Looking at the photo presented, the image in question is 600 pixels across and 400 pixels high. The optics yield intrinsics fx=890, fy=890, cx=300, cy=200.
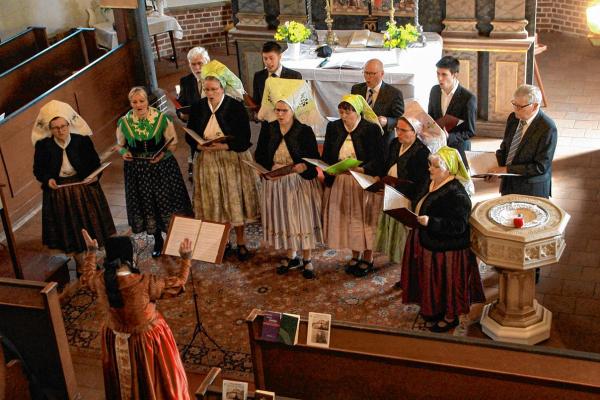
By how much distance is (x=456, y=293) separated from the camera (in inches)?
232

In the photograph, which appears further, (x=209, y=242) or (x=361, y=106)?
(x=361, y=106)

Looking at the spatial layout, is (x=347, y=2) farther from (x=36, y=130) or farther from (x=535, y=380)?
(x=535, y=380)

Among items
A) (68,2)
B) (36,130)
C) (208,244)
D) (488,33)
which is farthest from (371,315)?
(68,2)

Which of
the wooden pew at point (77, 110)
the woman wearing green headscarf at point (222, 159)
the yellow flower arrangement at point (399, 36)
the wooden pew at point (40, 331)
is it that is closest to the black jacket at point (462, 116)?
the woman wearing green headscarf at point (222, 159)

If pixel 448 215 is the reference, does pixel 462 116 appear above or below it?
above

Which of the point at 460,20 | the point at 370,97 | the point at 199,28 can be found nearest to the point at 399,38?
the point at 460,20

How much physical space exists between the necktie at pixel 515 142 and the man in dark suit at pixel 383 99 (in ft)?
3.47

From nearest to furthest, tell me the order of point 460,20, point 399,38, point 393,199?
point 393,199 → point 399,38 → point 460,20

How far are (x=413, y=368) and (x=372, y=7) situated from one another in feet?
19.9

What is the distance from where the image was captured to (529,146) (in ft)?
20.3

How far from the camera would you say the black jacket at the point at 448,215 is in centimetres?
562

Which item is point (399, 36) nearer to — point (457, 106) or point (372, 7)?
point (372, 7)

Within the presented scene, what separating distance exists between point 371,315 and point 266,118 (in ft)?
5.44

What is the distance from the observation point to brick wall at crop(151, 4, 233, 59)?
13617 millimetres
